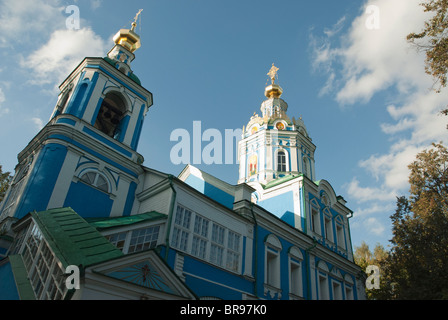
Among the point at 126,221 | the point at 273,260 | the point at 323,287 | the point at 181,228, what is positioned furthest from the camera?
the point at 323,287

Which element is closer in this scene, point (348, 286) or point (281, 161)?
point (348, 286)

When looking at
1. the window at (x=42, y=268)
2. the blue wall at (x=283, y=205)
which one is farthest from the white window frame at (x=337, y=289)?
the window at (x=42, y=268)

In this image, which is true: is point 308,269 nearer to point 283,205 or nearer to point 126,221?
point 283,205

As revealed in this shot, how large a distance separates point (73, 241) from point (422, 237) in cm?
1989

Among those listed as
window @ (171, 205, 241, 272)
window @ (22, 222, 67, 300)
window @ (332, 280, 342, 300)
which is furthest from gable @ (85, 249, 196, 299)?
window @ (332, 280, 342, 300)

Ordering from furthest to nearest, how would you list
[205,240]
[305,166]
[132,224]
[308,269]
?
[305,166], [308,269], [205,240], [132,224]

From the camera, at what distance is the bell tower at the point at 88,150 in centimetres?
1270

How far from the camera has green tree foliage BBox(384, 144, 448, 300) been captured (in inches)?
732

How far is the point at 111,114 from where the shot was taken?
16625 millimetres

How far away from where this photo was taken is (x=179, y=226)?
40.4 feet

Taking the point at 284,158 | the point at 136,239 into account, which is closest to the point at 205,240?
the point at 136,239

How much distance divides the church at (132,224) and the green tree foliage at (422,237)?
2.47 m

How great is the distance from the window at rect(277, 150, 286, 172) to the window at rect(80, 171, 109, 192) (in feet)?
45.0
